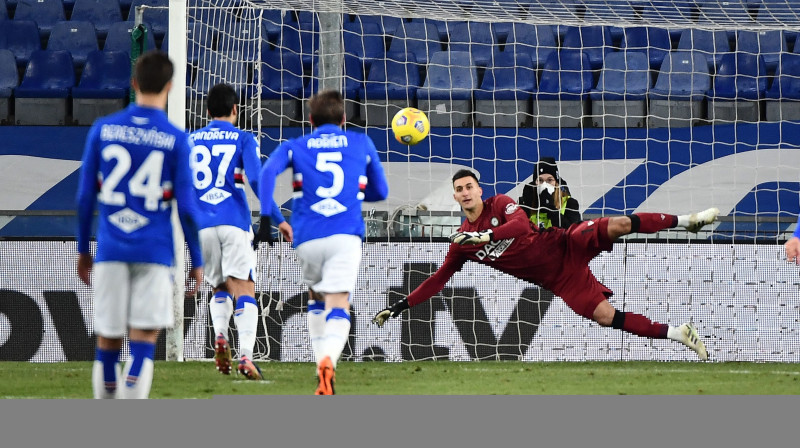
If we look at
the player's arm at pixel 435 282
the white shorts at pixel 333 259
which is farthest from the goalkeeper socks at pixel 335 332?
the player's arm at pixel 435 282

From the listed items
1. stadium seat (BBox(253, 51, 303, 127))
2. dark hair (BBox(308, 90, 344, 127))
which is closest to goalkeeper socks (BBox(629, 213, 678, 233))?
dark hair (BBox(308, 90, 344, 127))

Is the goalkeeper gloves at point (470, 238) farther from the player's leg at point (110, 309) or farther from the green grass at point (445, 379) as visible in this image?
the player's leg at point (110, 309)

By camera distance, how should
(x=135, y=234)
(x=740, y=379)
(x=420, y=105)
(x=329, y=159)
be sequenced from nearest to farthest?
(x=135, y=234), (x=329, y=159), (x=740, y=379), (x=420, y=105)

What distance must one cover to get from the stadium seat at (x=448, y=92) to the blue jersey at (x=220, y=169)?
13.5 ft

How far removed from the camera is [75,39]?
44.4 feet

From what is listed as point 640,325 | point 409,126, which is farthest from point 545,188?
point 640,325

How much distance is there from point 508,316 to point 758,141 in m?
4.00

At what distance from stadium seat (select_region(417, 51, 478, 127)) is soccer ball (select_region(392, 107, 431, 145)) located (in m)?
1.95

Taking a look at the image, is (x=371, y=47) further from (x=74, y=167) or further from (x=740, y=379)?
(x=740, y=379)

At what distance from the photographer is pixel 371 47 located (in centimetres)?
1331

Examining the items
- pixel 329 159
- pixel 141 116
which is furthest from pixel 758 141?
pixel 141 116

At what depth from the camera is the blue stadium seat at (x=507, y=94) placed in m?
11.7

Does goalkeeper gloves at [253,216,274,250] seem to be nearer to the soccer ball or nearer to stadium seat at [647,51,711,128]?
the soccer ball

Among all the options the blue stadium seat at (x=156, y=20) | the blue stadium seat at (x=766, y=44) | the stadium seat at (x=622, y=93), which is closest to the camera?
the stadium seat at (x=622, y=93)
